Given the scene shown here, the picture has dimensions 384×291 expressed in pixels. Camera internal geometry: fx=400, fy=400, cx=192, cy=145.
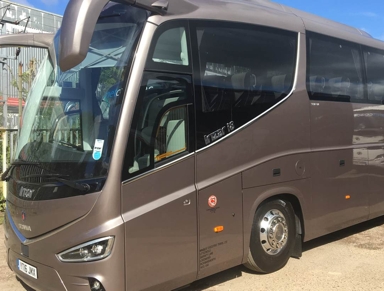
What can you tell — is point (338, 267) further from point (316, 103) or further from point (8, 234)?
point (8, 234)

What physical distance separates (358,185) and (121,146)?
13.9 ft

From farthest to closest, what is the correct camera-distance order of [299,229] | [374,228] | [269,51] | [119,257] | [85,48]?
[374,228], [299,229], [269,51], [119,257], [85,48]

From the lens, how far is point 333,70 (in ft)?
19.4

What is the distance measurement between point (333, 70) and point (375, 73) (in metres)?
1.41

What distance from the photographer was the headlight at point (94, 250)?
342 cm

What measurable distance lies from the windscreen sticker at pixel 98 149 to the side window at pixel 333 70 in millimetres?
3058

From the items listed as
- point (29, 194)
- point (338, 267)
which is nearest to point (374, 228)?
point (338, 267)

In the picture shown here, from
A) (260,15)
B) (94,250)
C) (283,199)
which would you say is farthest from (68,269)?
(260,15)

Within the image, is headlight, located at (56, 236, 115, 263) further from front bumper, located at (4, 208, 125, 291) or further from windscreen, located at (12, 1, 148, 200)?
windscreen, located at (12, 1, 148, 200)

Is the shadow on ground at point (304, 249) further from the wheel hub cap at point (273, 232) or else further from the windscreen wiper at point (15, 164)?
the windscreen wiper at point (15, 164)

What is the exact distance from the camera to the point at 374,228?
7.37m

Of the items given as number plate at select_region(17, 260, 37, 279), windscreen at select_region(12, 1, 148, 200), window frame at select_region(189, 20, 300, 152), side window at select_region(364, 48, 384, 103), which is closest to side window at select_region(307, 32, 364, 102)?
side window at select_region(364, 48, 384, 103)

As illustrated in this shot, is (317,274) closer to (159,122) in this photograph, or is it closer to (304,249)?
(304,249)

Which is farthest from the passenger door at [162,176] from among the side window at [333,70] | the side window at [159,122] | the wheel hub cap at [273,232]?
the side window at [333,70]
